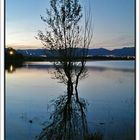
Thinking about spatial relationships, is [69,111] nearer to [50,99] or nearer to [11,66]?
[50,99]

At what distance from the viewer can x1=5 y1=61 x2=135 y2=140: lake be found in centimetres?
210

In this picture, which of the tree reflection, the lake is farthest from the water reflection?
the tree reflection

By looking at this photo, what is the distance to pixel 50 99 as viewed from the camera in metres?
2.12

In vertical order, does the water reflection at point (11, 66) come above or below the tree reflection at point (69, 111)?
above

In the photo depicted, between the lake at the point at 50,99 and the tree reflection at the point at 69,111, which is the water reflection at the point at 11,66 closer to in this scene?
the lake at the point at 50,99

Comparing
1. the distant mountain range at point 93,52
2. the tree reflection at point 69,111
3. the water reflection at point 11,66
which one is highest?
the distant mountain range at point 93,52

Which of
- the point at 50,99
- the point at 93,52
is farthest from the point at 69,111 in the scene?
the point at 93,52

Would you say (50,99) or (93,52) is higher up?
(93,52)

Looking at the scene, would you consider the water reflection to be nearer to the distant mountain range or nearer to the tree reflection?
the distant mountain range

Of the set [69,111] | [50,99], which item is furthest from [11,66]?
[69,111]

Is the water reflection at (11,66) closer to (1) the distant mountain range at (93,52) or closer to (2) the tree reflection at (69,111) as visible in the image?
(1) the distant mountain range at (93,52)

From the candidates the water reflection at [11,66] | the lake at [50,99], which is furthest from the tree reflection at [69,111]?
the water reflection at [11,66]

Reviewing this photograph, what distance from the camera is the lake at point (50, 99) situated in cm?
210

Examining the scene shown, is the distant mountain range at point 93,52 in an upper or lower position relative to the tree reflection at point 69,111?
upper
